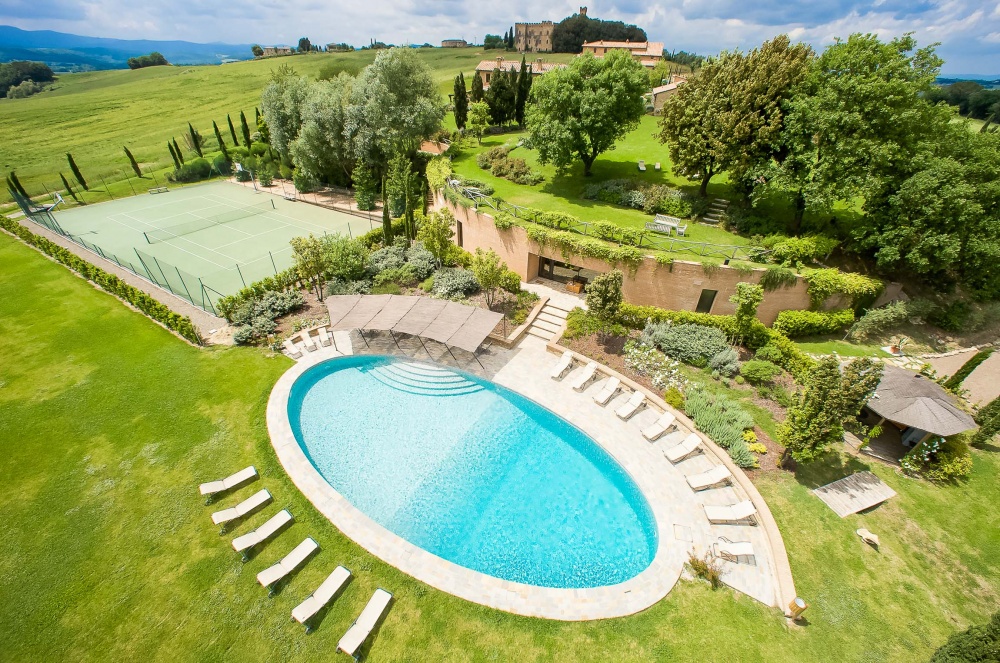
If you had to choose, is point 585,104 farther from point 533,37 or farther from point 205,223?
point 533,37

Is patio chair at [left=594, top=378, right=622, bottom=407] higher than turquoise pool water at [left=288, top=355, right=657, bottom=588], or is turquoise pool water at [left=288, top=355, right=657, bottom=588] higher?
patio chair at [left=594, top=378, right=622, bottom=407]

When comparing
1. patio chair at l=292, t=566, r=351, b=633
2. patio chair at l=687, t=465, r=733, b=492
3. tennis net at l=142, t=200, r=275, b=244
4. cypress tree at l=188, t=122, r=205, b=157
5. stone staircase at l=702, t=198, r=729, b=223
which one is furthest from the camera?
cypress tree at l=188, t=122, r=205, b=157

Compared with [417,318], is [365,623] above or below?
below

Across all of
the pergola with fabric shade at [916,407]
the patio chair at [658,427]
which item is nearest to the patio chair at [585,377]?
the patio chair at [658,427]

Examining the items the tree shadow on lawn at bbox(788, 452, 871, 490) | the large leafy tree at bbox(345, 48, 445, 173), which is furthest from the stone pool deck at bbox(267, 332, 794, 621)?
the large leafy tree at bbox(345, 48, 445, 173)

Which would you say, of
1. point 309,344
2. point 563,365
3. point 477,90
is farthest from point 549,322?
point 477,90

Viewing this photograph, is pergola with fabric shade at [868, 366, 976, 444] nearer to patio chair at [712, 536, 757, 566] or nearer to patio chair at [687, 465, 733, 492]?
patio chair at [687, 465, 733, 492]
